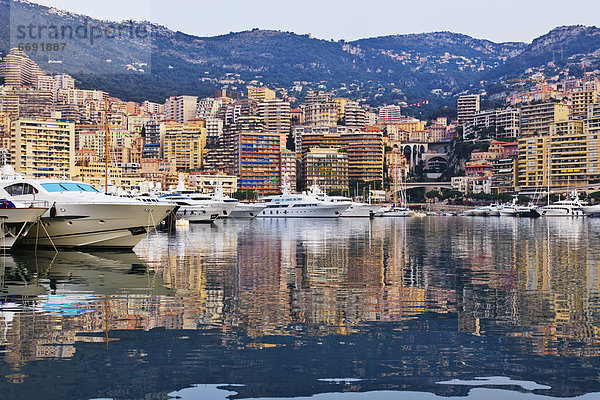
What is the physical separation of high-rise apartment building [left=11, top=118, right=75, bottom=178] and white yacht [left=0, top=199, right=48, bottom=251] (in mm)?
112693

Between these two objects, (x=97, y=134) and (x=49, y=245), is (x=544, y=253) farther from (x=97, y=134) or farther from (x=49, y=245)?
(x=97, y=134)

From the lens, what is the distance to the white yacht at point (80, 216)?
25.6 m

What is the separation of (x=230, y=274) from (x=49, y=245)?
11028 mm

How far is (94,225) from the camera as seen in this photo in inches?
1025

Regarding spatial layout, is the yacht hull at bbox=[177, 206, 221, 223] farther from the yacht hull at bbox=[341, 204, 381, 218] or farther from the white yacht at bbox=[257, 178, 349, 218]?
the yacht hull at bbox=[341, 204, 381, 218]

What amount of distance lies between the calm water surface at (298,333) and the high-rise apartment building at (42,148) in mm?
120882

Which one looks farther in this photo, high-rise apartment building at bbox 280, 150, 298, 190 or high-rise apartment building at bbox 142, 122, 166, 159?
high-rise apartment building at bbox 142, 122, 166, 159

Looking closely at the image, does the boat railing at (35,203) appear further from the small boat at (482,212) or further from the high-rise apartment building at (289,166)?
the high-rise apartment building at (289,166)

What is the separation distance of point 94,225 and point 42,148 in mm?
117326

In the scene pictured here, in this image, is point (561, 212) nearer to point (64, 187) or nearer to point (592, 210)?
point (592, 210)

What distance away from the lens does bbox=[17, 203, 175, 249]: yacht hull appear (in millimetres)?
25656

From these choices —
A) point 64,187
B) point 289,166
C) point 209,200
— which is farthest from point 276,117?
point 64,187

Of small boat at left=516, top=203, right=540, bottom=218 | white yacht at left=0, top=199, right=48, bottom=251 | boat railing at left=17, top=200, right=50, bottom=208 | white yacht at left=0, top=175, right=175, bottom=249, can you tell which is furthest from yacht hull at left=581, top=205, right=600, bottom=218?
white yacht at left=0, top=199, right=48, bottom=251

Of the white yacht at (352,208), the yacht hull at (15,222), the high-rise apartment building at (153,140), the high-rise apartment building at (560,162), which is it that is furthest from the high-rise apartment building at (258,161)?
the yacht hull at (15,222)
